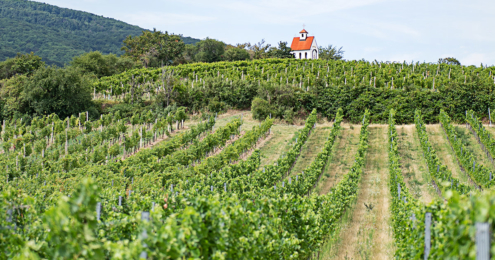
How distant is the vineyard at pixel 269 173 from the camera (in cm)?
450

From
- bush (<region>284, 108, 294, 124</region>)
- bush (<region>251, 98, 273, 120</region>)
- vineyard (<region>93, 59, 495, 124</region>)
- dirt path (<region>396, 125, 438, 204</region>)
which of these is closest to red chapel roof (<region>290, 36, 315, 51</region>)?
vineyard (<region>93, 59, 495, 124</region>)

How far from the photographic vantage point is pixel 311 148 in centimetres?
2267

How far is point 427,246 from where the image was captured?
203 inches

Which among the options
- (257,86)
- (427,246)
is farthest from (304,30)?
(427,246)

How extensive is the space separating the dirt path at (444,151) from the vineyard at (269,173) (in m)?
0.09

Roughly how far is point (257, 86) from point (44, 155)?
17.2 meters

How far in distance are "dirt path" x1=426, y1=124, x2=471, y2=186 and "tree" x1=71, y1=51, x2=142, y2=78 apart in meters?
38.3

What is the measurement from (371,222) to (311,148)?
1058cm

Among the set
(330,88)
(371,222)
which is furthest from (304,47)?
(371,222)

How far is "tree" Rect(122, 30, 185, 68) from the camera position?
55.3 m

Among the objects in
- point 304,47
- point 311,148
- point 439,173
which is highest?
point 304,47

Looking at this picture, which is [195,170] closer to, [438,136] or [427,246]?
[427,246]

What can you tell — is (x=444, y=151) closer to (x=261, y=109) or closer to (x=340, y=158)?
(x=340, y=158)

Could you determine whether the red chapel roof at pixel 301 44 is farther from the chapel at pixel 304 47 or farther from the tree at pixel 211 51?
the tree at pixel 211 51
